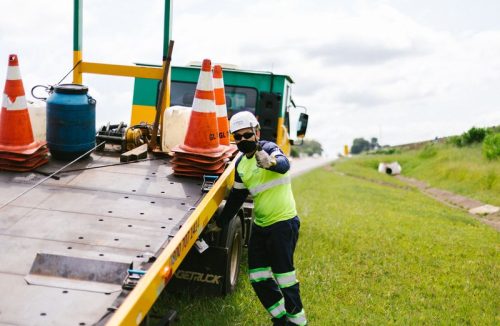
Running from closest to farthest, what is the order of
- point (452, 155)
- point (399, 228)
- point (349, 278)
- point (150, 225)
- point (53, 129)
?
1. point (150, 225)
2. point (53, 129)
3. point (349, 278)
4. point (399, 228)
5. point (452, 155)

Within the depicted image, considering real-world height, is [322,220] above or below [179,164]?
below

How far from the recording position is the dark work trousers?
552cm

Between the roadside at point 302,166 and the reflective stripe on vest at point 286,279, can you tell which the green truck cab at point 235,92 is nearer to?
the reflective stripe on vest at point 286,279

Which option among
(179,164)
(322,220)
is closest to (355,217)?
(322,220)

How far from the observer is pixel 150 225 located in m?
4.86

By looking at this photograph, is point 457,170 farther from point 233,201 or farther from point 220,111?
point 233,201

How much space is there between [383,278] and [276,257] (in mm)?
3032

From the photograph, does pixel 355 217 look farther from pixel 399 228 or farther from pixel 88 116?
pixel 88 116

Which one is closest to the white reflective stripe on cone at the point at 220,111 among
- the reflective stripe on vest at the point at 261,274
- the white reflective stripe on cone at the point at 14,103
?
the white reflective stripe on cone at the point at 14,103

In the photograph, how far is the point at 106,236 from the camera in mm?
4602

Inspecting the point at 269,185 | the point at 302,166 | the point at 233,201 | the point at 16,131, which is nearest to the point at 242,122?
the point at 269,185

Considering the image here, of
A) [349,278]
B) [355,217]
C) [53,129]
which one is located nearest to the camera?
[53,129]

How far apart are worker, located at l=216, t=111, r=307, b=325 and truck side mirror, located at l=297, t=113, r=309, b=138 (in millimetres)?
5206

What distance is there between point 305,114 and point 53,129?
5.31 meters
